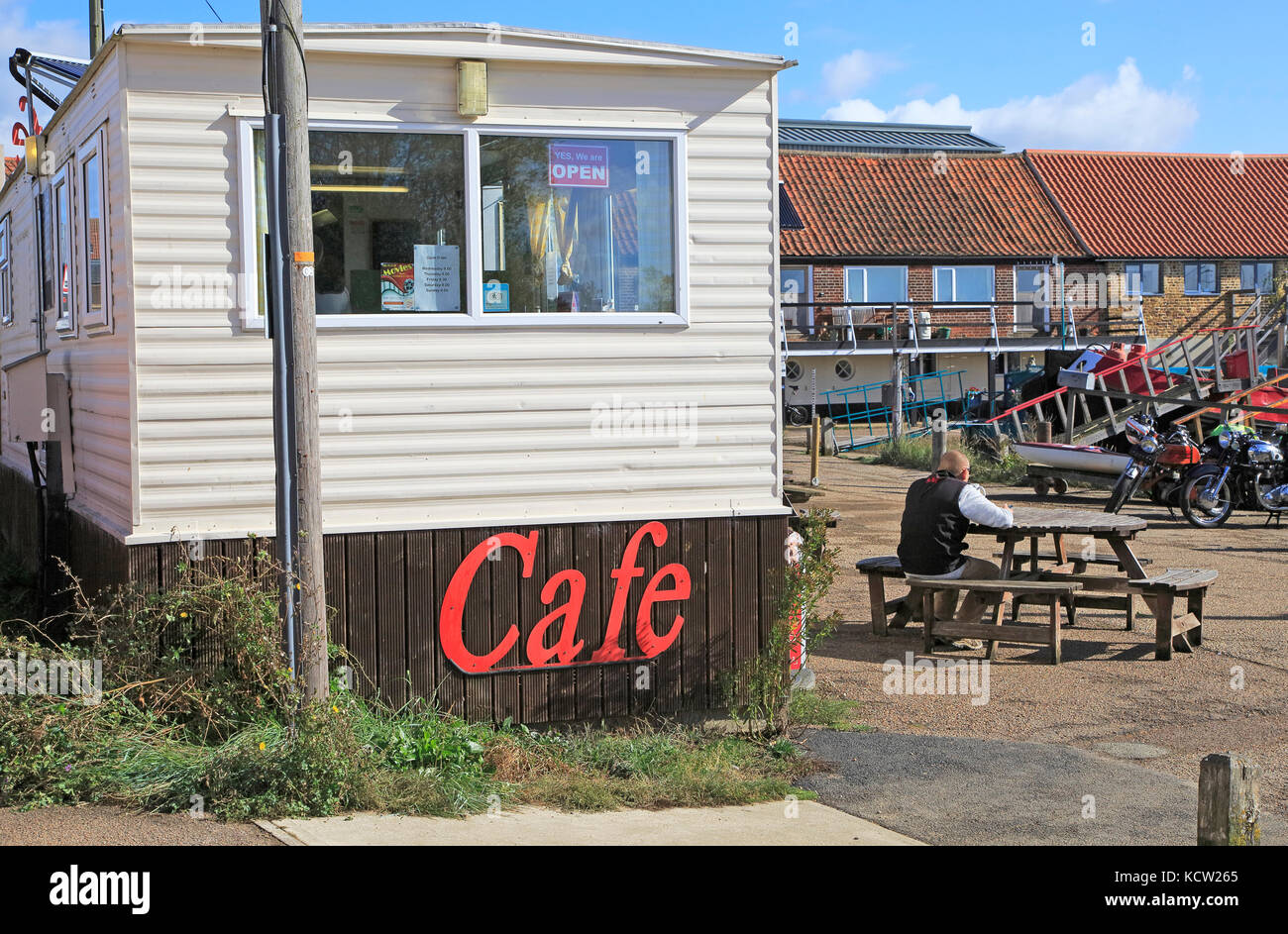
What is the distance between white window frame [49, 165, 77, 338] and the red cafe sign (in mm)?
3490

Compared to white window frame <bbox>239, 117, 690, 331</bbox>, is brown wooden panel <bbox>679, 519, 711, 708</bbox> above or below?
below

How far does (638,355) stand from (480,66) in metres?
1.70

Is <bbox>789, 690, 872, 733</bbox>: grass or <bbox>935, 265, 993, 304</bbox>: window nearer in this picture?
<bbox>789, 690, 872, 733</bbox>: grass

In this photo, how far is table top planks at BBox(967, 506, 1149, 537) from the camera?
9.81 m

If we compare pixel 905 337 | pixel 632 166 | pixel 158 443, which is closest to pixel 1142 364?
pixel 905 337

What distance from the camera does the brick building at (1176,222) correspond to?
4309 centimetres

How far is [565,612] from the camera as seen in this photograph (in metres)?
7.35

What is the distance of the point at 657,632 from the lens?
7520mm

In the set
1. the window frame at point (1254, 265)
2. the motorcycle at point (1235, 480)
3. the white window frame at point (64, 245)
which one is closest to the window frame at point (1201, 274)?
the window frame at point (1254, 265)

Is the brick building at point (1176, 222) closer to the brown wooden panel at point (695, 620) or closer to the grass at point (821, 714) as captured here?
the grass at point (821, 714)

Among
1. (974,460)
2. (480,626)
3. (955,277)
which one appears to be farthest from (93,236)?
(955,277)

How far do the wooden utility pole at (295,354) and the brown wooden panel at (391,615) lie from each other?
828 mm

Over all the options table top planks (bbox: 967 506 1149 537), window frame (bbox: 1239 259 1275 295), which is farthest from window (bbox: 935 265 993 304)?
table top planks (bbox: 967 506 1149 537)

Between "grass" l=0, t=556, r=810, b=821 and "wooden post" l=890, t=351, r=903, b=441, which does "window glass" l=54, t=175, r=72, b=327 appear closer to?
"grass" l=0, t=556, r=810, b=821
